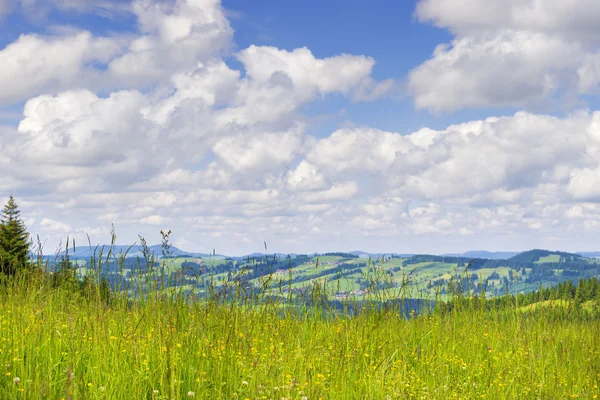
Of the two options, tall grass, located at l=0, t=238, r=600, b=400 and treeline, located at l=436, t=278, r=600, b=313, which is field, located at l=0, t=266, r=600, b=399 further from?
treeline, located at l=436, t=278, r=600, b=313

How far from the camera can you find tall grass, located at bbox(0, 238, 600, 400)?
5121mm

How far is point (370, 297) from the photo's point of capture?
8.15 metres

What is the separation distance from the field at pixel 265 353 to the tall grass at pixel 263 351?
1.0 inches

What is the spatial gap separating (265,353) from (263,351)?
0.06 metres

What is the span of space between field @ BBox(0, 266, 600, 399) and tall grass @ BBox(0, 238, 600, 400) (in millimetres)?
26

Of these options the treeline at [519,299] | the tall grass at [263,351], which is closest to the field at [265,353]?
the tall grass at [263,351]

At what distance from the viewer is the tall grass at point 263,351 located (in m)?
5.12

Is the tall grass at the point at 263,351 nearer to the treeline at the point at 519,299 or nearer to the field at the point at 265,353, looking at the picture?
the field at the point at 265,353

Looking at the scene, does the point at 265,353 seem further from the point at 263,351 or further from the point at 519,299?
the point at 519,299

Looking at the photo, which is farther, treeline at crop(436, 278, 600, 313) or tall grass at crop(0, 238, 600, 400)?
treeline at crop(436, 278, 600, 313)

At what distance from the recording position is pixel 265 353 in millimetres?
6332

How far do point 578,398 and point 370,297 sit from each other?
319cm

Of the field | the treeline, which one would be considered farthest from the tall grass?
the treeline

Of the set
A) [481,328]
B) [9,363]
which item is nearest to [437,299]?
[481,328]
